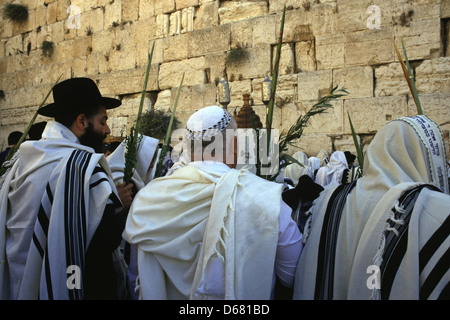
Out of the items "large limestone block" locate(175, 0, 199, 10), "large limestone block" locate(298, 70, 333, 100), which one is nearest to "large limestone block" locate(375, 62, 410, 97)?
"large limestone block" locate(298, 70, 333, 100)

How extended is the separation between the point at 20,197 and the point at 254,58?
25.6 ft

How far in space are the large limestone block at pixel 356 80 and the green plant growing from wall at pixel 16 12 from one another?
10604 millimetres

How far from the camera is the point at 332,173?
23.4 ft

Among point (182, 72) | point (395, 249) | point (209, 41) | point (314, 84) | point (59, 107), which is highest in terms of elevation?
point (209, 41)

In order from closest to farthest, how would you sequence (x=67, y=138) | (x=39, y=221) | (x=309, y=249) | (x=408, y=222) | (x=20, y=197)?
(x=408, y=222), (x=309, y=249), (x=39, y=221), (x=20, y=197), (x=67, y=138)

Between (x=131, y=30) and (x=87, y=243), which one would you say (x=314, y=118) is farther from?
(x=87, y=243)

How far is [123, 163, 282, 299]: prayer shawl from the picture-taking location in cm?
173

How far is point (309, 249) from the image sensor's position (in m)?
1.83

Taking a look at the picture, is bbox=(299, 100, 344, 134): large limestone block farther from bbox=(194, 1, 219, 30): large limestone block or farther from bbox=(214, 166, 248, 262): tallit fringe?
bbox=(214, 166, 248, 262): tallit fringe

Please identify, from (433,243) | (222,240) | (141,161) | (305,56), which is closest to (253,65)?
(305,56)

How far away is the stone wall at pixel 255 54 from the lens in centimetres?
780

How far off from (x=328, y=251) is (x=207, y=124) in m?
0.82

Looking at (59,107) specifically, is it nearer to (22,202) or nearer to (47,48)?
(22,202)
